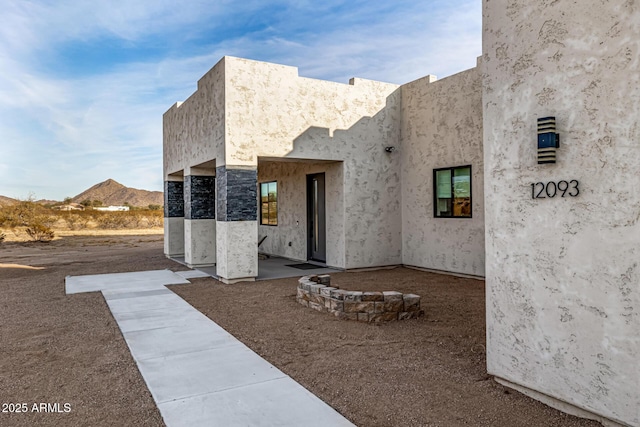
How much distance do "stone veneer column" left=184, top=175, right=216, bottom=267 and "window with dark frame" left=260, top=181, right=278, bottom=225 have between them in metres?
2.87

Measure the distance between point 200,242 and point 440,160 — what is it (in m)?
7.23

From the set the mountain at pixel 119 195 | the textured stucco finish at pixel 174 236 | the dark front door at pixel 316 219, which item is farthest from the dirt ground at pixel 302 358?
the mountain at pixel 119 195

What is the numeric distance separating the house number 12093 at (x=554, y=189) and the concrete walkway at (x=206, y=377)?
2.46 m

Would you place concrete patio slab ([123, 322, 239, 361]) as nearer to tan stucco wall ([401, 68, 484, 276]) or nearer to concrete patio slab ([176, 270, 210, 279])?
concrete patio slab ([176, 270, 210, 279])

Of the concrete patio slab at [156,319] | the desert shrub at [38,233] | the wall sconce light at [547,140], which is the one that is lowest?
the concrete patio slab at [156,319]

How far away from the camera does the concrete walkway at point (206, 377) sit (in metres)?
3.32

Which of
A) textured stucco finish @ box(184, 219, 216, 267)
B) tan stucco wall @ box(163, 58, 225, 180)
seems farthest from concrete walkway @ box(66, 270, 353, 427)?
textured stucco finish @ box(184, 219, 216, 267)

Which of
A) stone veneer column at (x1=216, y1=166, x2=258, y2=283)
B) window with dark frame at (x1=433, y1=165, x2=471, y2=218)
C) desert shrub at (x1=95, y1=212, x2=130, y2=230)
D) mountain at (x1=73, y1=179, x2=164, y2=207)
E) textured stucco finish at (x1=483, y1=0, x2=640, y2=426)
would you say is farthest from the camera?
mountain at (x1=73, y1=179, x2=164, y2=207)

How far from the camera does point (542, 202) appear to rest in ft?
11.2

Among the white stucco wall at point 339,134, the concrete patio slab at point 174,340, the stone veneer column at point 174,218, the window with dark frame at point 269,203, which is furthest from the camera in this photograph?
the window with dark frame at point 269,203

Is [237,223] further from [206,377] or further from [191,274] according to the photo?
[206,377]

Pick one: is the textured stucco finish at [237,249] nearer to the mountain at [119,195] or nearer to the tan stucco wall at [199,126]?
the tan stucco wall at [199,126]

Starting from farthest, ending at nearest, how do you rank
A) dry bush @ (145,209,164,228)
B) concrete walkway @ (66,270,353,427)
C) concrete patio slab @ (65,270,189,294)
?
dry bush @ (145,209,164,228) → concrete patio slab @ (65,270,189,294) → concrete walkway @ (66,270,353,427)

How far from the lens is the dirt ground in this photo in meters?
3.39
